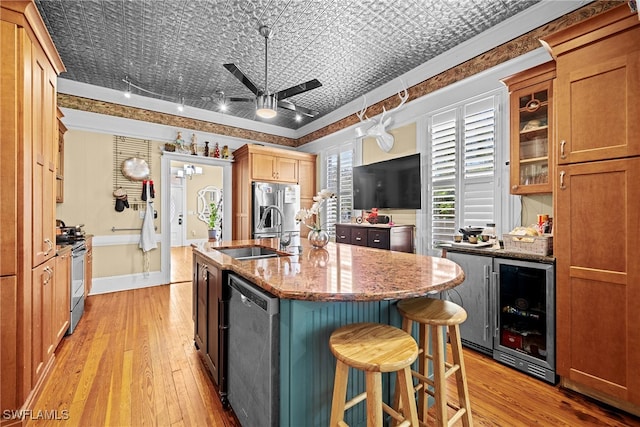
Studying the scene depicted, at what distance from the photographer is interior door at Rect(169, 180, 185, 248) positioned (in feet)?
29.2

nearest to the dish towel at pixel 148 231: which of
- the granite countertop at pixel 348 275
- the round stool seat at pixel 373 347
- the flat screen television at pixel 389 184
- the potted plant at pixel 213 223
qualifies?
the potted plant at pixel 213 223

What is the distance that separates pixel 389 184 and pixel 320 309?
115 inches

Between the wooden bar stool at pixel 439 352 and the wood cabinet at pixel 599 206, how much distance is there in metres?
1.02

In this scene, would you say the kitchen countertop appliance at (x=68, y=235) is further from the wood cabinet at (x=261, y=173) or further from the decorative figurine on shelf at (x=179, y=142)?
the wood cabinet at (x=261, y=173)

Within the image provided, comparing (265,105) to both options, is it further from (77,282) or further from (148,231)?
(148,231)

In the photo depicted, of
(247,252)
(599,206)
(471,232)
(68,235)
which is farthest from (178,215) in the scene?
(599,206)

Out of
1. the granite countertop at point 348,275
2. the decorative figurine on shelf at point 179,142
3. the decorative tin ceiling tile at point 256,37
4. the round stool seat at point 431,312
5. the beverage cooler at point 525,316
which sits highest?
the decorative tin ceiling tile at point 256,37

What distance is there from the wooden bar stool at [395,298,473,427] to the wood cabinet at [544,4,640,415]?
1.02m

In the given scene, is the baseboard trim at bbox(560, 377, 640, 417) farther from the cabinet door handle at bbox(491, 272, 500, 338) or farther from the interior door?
the interior door

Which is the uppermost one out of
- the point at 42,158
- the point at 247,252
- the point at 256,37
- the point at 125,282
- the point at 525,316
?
the point at 256,37

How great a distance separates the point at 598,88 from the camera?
178 cm

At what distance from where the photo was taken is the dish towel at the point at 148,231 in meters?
4.52

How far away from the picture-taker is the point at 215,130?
5.26 m

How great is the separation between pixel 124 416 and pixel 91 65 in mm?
3958
